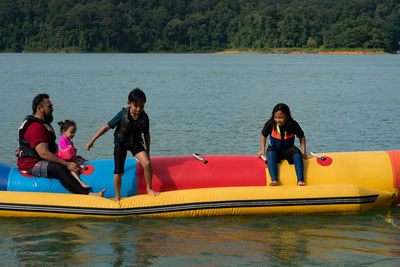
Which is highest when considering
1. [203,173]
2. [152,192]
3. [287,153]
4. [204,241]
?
[287,153]

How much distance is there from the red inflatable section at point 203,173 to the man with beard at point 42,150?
0.64m

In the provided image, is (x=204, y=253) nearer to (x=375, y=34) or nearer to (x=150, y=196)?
(x=150, y=196)

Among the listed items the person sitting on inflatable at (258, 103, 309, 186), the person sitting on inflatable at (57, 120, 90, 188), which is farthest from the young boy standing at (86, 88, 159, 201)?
the person sitting on inflatable at (258, 103, 309, 186)

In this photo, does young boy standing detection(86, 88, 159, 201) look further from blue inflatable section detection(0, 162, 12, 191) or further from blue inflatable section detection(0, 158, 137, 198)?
blue inflatable section detection(0, 162, 12, 191)

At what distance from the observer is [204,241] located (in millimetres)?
5586

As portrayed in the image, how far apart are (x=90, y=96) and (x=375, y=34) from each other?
3356 inches

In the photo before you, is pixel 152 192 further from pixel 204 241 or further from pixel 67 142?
pixel 67 142

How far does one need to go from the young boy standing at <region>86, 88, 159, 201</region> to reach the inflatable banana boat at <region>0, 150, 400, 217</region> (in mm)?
214

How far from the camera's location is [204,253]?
5.25 metres

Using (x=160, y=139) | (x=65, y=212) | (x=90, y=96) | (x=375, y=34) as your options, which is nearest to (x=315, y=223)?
(x=65, y=212)

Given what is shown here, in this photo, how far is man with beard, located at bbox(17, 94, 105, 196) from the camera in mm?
5918

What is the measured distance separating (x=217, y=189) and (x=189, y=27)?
124m

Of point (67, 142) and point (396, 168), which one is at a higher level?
point (67, 142)

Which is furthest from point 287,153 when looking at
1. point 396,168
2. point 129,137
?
point 129,137
